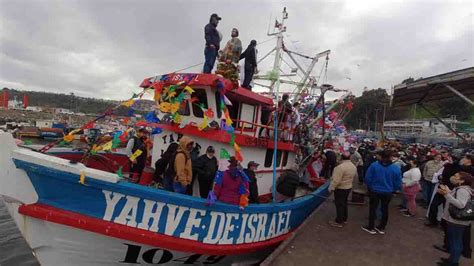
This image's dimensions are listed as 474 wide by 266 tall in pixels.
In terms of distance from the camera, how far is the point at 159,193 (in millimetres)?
4270

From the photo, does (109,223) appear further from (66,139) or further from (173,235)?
(66,139)

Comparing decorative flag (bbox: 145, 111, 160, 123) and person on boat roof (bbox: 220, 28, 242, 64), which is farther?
person on boat roof (bbox: 220, 28, 242, 64)

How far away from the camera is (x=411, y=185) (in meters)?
7.54

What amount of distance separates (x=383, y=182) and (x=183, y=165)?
14.0ft

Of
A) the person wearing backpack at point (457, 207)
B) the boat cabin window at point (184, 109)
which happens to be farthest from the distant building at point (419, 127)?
the boat cabin window at point (184, 109)

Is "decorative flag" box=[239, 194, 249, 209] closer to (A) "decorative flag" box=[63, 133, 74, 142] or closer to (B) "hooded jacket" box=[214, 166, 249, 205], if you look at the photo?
(B) "hooded jacket" box=[214, 166, 249, 205]

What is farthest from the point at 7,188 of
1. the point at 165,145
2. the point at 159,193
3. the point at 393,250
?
the point at 393,250

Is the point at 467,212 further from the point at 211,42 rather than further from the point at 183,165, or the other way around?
the point at 211,42

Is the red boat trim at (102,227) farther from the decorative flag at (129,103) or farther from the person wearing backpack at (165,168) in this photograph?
the decorative flag at (129,103)

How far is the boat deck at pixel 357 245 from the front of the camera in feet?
17.4

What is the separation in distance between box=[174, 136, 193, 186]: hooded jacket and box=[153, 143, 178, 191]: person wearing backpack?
0.62ft

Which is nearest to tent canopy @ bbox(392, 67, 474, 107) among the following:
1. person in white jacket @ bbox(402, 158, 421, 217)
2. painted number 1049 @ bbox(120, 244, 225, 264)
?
person in white jacket @ bbox(402, 158, 421, 217)

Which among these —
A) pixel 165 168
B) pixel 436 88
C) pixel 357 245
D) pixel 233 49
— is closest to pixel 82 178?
pixel 165 168

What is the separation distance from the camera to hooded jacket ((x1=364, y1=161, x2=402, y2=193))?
249 inches
